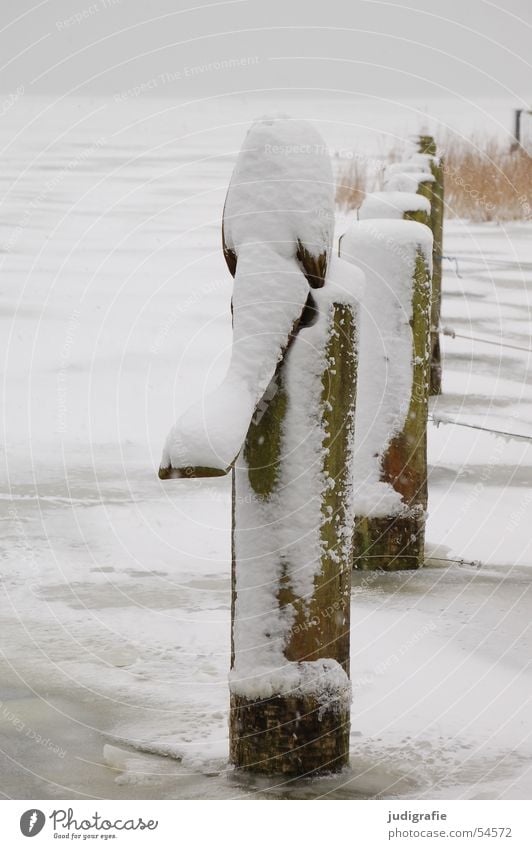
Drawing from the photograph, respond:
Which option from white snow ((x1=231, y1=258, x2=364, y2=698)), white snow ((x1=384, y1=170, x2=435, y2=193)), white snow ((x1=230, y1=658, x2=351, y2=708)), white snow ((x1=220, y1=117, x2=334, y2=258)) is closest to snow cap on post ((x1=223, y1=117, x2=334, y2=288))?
white snow ((x1=220, y1=117, x2=334, y2=258))

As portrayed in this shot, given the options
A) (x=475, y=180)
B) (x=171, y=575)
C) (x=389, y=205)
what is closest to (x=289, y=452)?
(x=171, y=575)

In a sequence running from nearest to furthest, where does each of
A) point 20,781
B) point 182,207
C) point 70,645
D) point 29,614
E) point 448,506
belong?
point 20,781
point 70,645
point 29,614
point 448,506
point 182,207

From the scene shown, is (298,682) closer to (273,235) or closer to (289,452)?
(289,452)

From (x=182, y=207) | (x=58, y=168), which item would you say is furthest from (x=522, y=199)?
(x=58, y=168)

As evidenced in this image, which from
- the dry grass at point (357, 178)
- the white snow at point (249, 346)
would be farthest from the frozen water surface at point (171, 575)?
the dry grass at point (357, 178)

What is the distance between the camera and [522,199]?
12523mm

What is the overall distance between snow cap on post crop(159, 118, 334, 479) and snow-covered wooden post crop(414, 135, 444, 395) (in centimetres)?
500

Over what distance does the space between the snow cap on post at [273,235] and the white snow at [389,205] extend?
2796mm

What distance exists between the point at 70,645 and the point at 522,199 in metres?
9.73

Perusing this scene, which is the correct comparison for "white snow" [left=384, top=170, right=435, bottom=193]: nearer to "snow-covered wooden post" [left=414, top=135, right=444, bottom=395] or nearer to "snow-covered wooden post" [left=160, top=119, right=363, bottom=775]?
"snow-covered wooden post" [left=414, top=135, right=444, bottom=395]

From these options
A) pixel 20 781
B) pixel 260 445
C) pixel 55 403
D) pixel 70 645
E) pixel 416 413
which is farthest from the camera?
pixel 55 403

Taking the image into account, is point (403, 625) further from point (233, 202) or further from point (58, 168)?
point (58, 168)

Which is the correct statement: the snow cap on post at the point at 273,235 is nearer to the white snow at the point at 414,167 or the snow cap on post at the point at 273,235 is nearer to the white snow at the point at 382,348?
the white snow at the point at 382,348

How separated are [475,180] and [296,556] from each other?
1041 cm
